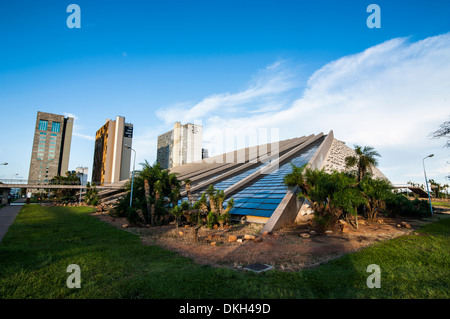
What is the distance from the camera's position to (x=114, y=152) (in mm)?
94062

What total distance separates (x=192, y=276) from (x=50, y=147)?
163m

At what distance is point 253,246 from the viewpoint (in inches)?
405

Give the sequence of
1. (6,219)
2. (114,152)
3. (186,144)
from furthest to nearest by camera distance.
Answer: (186,144)
(114,152)
(6,219)

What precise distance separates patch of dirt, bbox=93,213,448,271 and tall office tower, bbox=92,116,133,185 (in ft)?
290

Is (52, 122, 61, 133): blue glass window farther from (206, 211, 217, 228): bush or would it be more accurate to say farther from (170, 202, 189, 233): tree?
(206, 211, 217, 228): bush

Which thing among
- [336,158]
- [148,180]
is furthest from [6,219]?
[336,158]

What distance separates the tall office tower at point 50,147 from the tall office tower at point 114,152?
48177 mm

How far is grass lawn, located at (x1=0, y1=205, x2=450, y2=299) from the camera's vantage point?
5.09 meters

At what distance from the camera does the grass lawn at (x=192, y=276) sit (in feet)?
16.7

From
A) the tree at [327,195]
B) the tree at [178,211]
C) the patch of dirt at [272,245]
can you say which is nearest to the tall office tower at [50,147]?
the tree at [178,211]
